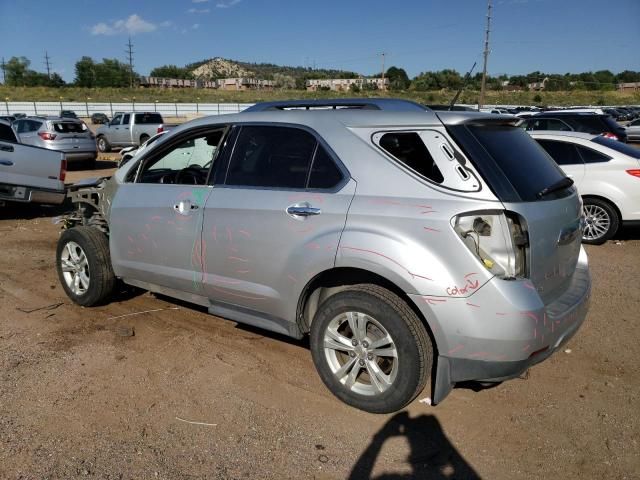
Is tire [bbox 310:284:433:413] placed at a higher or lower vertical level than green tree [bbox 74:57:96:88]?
lower

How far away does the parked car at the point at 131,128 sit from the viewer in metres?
20.7

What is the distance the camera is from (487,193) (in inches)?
106

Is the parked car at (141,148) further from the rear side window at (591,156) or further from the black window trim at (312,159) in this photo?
the rear side window at (591,156)

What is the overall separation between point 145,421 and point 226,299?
100 cm

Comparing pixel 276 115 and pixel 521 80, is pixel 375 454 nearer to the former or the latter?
pixel 276 115

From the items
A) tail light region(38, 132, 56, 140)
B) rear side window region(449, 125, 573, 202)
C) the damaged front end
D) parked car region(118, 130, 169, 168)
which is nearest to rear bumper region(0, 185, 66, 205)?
parked car region(118, 130, 169, 168)

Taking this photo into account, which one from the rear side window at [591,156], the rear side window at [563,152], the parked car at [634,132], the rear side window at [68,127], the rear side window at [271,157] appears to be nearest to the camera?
the rear side window at [271,157]

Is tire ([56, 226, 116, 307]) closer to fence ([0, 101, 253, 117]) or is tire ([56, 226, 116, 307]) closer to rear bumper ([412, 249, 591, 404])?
rear bumper ([412, 249, 591, 404])

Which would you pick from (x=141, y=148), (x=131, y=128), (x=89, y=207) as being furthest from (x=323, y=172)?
(x=131, y=128)

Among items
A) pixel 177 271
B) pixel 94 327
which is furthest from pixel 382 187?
pixel 94 327

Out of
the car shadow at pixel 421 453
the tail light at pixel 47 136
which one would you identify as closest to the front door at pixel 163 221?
the car shadow at pixel 421 453

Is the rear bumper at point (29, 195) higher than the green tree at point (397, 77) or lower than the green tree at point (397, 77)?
lower

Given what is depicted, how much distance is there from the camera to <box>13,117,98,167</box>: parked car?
1562cm

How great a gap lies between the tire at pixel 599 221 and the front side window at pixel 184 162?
5483mm
